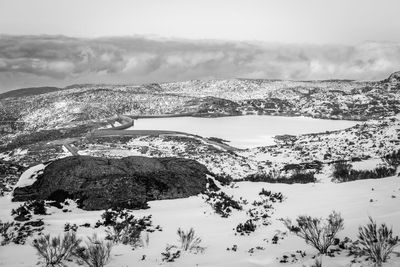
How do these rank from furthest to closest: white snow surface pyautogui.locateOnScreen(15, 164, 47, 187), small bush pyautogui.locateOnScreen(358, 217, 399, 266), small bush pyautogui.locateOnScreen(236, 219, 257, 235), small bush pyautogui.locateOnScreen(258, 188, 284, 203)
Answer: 1. white snow surface pyautogui.locateOnScreen(15, 164, 47, 187)
2. small bush pyautogui.locateOnScreen(258, 188, 284, 203)
3. small bush pyautogui.locateOnScreen(236, 219, 257, 235)
4. small bush pyautogui.locateOnScreen(358, 217, 399, 266)

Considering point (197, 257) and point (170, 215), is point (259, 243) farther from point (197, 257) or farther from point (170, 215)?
point (170, 215)

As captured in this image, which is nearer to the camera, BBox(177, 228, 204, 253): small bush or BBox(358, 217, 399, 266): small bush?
BBox(358, 217, 399, 266): small bush

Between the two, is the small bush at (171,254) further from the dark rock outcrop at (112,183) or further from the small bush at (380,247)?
the small bush at (380,247)

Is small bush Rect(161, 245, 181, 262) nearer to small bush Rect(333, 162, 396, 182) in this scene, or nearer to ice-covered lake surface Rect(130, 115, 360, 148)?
small bush Rect(333, 162, 396, 182)

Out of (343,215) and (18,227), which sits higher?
(343,215)

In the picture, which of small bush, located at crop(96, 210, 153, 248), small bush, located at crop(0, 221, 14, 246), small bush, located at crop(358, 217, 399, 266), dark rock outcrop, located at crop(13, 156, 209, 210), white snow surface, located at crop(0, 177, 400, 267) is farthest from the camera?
dark rock outcrop, located at crop(13, 156, 209, 210)

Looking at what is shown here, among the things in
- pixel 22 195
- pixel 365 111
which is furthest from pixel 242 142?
pixel 365 111

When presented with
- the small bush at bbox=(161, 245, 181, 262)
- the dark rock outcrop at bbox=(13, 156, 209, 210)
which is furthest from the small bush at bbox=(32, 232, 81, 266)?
the dark rock outcrop at bbox=(13, 156, 209, 210)
